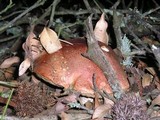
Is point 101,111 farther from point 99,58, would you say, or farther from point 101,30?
point 101,30

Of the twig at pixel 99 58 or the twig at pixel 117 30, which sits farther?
the twig at pixel 117 30

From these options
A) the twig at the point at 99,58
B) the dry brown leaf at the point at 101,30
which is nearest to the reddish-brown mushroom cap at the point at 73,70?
the twig at the point at 99,58

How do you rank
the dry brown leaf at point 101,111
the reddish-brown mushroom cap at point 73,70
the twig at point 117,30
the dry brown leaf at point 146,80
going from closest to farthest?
the dry brown leaf at point 101,111 < the reddish-brown mushroom cap at point 73,70 < the dry brown leaf at point 146,80 < the twig at point 117,30

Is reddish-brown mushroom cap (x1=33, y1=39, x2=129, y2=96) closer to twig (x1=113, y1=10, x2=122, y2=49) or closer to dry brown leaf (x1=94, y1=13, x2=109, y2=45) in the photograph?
dry brown leaf (x1=94, y1=13, x2=109, y2=45)

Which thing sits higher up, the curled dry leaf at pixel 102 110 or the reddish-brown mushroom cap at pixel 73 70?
the reddish-brown mushroom cap at pixel 73 70

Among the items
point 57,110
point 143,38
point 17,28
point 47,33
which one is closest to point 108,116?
point 57,110

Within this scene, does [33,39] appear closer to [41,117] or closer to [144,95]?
[41,117]

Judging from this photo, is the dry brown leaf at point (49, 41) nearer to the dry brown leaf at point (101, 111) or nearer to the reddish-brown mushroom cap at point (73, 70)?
the reddish-brown mushroom cap at point (73, 70)

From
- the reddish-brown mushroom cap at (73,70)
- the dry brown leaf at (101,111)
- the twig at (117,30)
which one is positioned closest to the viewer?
the dry brown leaf at (101,111)
